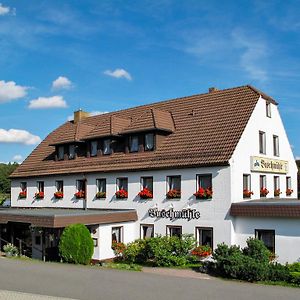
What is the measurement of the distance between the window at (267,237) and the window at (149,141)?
26.3 ft

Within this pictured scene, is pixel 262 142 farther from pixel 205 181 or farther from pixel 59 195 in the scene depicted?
pixel 59 195

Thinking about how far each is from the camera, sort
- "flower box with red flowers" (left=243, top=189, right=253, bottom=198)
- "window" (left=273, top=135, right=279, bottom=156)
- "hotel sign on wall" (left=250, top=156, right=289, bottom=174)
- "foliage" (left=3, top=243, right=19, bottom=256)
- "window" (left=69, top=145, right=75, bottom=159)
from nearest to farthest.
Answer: "flower box with red flowers" (left=243, top=189, right=253, bottom=198), "foliage" (left=3, top=243, right=19, bottom=256), "hotel sign on wall" (left=250, top=156, right=289, bottom=174), "window" (left=273, top=135, right=279, bottom=156), "window" (left=69, top=145, right=75, bottom=159)

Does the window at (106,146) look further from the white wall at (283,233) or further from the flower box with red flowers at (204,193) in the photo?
the white wall at (283,233)

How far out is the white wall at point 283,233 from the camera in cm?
1986

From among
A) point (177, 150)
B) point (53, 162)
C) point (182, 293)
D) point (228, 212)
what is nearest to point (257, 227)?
point (228, 212)

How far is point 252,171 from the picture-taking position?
78.5 feet

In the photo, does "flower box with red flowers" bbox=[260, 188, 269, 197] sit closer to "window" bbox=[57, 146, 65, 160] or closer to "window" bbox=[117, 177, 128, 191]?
"window" bbox=[117, 177, 128, 191]

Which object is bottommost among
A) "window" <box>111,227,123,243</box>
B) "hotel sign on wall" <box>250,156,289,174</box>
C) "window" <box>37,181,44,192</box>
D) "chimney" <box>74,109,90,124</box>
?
"window" <box>111,227,123,243</box>

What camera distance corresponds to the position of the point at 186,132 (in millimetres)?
25906

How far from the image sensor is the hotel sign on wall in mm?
24031

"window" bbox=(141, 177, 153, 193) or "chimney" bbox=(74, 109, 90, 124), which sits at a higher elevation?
"chimney" bbox=(74, 109, 90, 124)

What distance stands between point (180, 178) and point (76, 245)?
6369 millimetres

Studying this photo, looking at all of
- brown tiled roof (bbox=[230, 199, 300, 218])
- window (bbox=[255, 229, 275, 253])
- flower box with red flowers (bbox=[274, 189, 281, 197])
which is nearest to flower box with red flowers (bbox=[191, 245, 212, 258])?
brown tiled roof (bbox=[230, 199, 300, 218])

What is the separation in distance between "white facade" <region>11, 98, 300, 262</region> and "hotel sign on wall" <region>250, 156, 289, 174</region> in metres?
0.29
